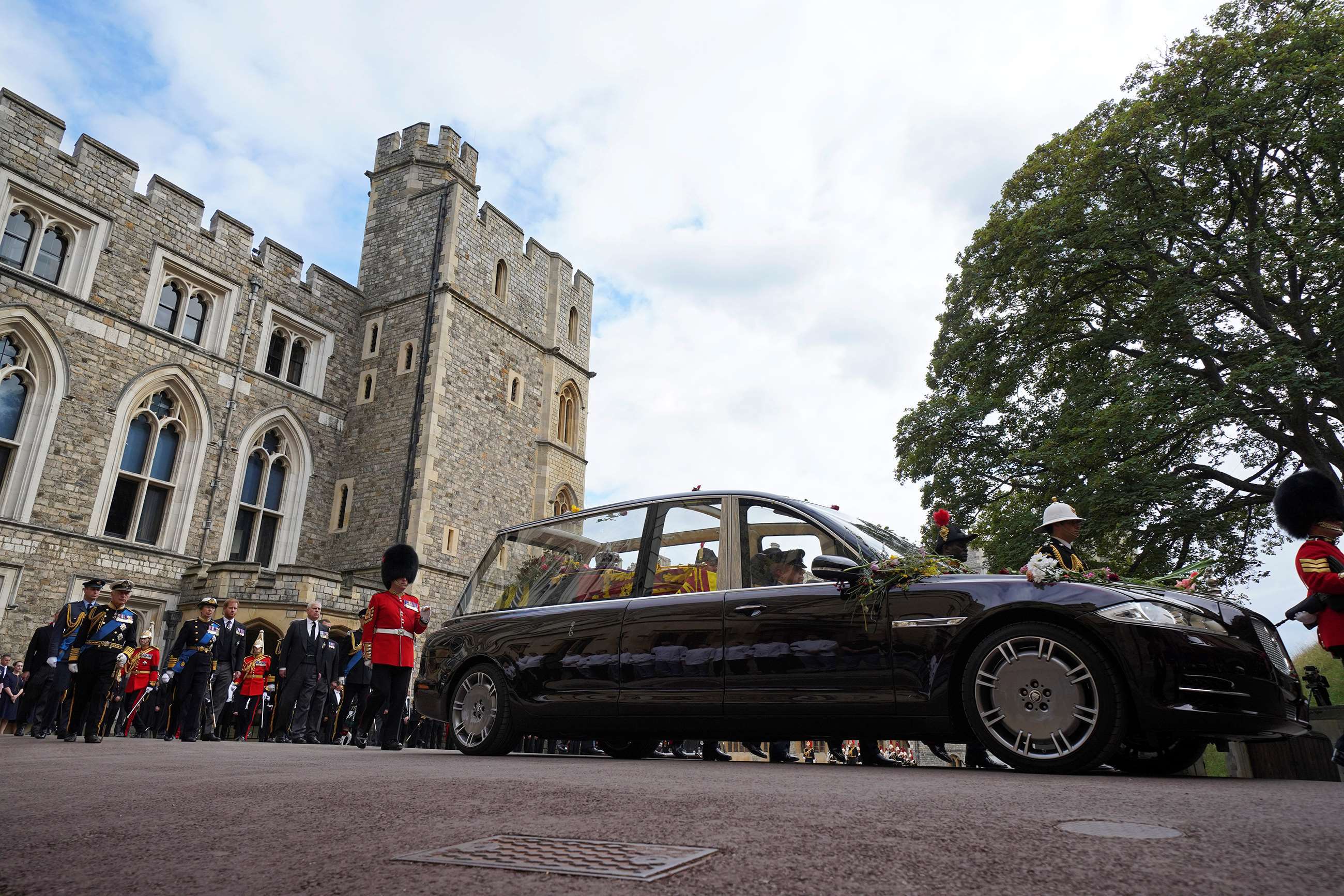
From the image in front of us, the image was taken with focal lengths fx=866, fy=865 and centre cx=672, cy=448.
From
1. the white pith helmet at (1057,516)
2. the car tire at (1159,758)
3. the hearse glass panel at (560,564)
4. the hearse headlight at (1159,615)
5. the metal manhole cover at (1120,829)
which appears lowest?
the metal manhole cover at (1120,829)

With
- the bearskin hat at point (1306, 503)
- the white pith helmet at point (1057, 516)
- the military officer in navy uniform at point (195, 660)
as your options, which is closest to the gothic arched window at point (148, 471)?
the military officer in navy uniform at point (195, 660)

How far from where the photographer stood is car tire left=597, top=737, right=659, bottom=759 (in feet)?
23.6

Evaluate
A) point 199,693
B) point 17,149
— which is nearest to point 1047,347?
point 199,693

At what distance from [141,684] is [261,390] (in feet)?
35.7

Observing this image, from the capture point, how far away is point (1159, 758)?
5137 millimetres

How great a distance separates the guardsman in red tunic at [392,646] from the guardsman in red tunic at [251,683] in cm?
817

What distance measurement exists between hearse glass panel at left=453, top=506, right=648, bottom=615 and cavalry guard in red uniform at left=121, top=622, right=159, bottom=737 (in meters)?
8.89

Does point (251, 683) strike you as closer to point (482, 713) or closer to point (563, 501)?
point (482, 713)

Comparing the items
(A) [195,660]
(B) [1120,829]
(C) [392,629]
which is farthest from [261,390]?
(B) [1120,829]

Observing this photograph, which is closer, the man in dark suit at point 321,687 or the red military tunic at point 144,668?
the man in dark suit at point 321,687

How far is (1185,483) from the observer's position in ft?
52.9

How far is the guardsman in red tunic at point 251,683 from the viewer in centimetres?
1530

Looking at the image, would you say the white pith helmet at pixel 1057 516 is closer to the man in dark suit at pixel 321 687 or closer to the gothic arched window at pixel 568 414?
the man in dark suit at pixel 321 687

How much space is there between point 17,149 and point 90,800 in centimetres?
2116
